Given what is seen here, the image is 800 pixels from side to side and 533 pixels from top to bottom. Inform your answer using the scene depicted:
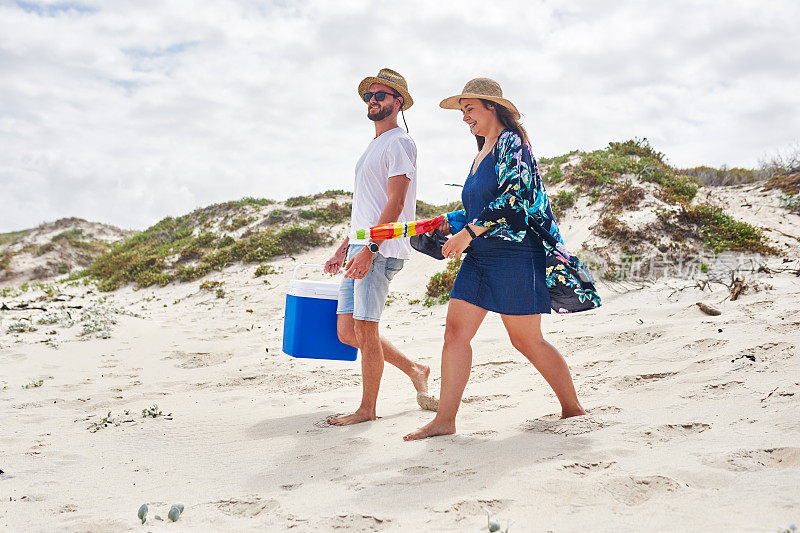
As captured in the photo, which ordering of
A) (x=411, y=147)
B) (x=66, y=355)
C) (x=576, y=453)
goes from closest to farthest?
(x=576, y=453) < (x=411, y=147) < (x=66, y=355)

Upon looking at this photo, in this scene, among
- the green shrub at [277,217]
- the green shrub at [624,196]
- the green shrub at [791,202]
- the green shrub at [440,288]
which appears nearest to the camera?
the green shrub at [440,288]

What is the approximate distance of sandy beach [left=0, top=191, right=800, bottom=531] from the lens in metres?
2.50

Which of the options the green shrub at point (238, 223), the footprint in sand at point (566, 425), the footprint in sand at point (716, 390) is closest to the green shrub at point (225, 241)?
the green shrub at point (238, 223)

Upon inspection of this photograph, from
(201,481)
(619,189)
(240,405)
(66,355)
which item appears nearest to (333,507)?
(201,481)

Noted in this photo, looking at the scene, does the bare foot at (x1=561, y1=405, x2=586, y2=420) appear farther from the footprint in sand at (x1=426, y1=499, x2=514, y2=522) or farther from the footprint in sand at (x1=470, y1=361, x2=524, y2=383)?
the footprint in sand at (x1=470, y1=361, x2=524, y2=383)

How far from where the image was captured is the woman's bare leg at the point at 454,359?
3555 mm

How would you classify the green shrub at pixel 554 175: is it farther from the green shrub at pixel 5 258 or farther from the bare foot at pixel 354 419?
the green shrub at pixel 5 258

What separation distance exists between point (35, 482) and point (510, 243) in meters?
3.15

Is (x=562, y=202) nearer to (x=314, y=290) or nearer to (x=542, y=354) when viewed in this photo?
(x=314, y=290)

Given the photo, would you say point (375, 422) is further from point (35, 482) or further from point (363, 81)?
point (363, 81)

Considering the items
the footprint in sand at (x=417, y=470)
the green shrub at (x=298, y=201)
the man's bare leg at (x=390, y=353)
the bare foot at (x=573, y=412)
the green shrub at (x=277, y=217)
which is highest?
the green shrub at (x=298, y=201)

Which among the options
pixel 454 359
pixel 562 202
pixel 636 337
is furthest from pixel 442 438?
pixel 562 202

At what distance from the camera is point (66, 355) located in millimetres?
7367

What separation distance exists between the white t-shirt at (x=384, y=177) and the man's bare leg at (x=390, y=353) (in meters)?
0.67
